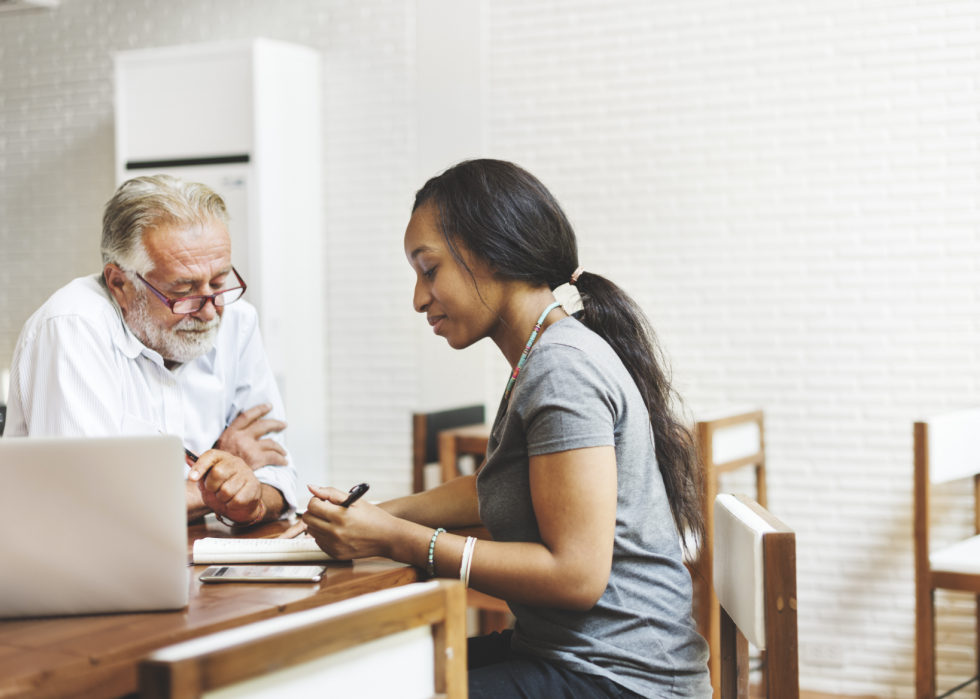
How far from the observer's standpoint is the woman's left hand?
1382mm

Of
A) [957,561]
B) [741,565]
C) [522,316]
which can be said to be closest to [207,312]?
[522,316]

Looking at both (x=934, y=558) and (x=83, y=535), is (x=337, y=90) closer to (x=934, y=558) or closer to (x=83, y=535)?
(x=934, y=558)

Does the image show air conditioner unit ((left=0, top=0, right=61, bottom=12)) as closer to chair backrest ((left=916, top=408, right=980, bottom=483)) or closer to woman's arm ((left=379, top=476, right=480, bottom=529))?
woman's arm ((left=379, top=476, right=480, bottom=529))

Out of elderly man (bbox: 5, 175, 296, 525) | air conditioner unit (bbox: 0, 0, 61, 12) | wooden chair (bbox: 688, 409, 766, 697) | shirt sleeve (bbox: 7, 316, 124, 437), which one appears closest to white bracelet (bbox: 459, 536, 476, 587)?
elderly man (bbox: 5, 175, 296, 525)

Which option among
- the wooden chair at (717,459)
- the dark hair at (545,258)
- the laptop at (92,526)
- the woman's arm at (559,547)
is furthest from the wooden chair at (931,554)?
the laptop at (92,526)

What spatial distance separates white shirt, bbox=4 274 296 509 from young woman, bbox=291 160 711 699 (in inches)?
25.7

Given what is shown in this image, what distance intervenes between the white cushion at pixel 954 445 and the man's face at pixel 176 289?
2047mm

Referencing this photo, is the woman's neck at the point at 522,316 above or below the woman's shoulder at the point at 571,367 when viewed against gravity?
above

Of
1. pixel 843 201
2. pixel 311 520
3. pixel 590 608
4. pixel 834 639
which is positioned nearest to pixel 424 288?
pixel 311 520

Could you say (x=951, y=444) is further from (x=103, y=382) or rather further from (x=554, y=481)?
(x=103, y=382)

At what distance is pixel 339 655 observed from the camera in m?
0.92

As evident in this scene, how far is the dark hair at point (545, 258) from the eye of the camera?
149cm

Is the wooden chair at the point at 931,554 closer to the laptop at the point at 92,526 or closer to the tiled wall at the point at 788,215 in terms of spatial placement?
the tiled wall at the point at 788,215

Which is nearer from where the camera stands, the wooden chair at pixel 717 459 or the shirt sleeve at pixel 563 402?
the shirt sleeve at pixel 563 402
